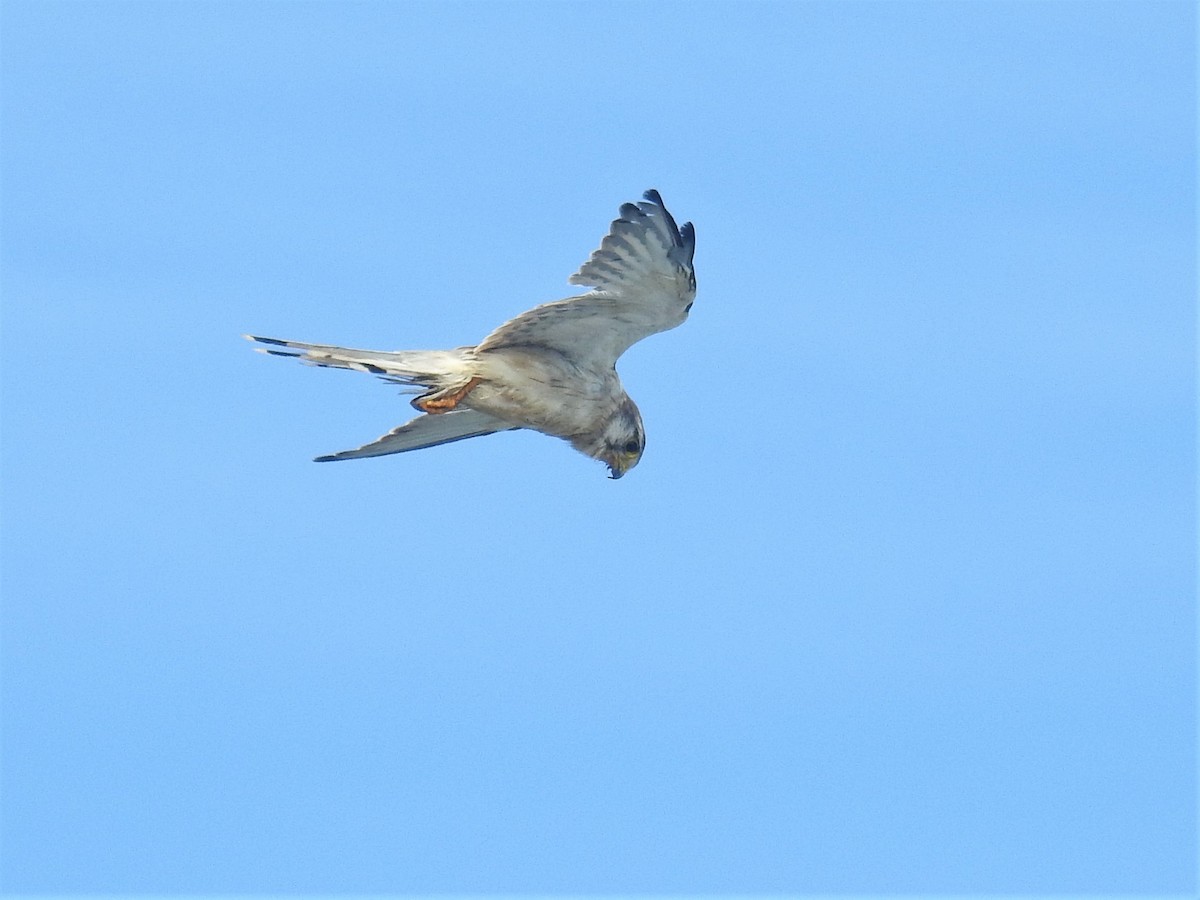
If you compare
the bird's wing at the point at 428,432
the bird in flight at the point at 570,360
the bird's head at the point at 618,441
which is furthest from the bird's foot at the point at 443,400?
the bird's head at the point at 618,441

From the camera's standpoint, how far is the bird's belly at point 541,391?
611 inches

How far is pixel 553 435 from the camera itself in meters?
16.3

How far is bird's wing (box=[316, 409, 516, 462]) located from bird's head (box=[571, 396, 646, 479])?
2.17 feet

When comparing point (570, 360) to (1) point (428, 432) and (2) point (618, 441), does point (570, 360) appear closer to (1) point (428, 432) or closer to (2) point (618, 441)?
(2) point (618, 441)

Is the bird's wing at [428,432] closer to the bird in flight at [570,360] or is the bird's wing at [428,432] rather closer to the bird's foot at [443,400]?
the bird in flight at [570,360]

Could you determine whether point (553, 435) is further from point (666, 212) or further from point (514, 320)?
point (666, 212)

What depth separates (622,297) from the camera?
15.1 m

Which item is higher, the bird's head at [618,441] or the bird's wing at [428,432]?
the bird's wing at [428,432]

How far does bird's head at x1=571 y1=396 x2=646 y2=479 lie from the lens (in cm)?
1623

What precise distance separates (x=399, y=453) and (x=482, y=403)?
62.5 inches

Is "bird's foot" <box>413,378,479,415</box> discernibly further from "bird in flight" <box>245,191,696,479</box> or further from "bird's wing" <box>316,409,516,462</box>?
"bird's wing" <box>316,409,516,462</box>

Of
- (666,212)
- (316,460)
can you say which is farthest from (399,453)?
(666,212)

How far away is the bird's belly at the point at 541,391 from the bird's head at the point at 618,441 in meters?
0.12

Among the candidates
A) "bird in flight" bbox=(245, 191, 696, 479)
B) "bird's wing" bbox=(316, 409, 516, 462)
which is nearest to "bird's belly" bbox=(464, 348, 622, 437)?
"bird in flight" bbox=(245, 191, 696, 479)
